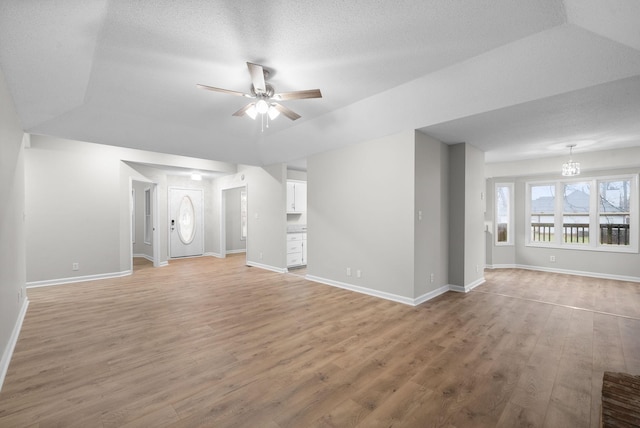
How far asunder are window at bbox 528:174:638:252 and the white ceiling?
199 cm

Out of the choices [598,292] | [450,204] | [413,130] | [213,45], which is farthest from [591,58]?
[598,292]

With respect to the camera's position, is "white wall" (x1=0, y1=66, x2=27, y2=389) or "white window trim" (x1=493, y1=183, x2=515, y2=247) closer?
"white wall" (x1=0, y1=66, x2=27, y2=389)

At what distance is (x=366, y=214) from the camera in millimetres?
4484

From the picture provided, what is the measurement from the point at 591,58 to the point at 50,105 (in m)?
5.53

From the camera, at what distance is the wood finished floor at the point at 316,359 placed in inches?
72.4

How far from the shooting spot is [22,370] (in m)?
2.34

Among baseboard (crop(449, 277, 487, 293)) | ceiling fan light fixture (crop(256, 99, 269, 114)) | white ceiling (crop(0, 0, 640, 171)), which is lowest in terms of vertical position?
baseboard (crop(449, 277, 487, 293))

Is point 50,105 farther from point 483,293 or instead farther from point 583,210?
point 583,210

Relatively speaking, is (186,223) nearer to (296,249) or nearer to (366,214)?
(296,249)

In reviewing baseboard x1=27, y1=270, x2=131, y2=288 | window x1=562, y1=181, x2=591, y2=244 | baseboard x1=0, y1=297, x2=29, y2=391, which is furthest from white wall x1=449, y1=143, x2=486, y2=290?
baseboard x1=27, y1=270, x2=131, y2=288

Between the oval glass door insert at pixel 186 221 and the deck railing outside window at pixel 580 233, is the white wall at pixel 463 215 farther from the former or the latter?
the oval glass door insert at pixel 186 221

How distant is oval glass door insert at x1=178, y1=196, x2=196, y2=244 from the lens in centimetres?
848

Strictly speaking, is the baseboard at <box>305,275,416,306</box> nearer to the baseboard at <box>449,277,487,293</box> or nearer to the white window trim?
the baseboard at <box>449,277,487,293</box>

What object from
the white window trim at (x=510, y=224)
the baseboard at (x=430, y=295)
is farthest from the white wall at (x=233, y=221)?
the white window trim at (x=510, y=224)
